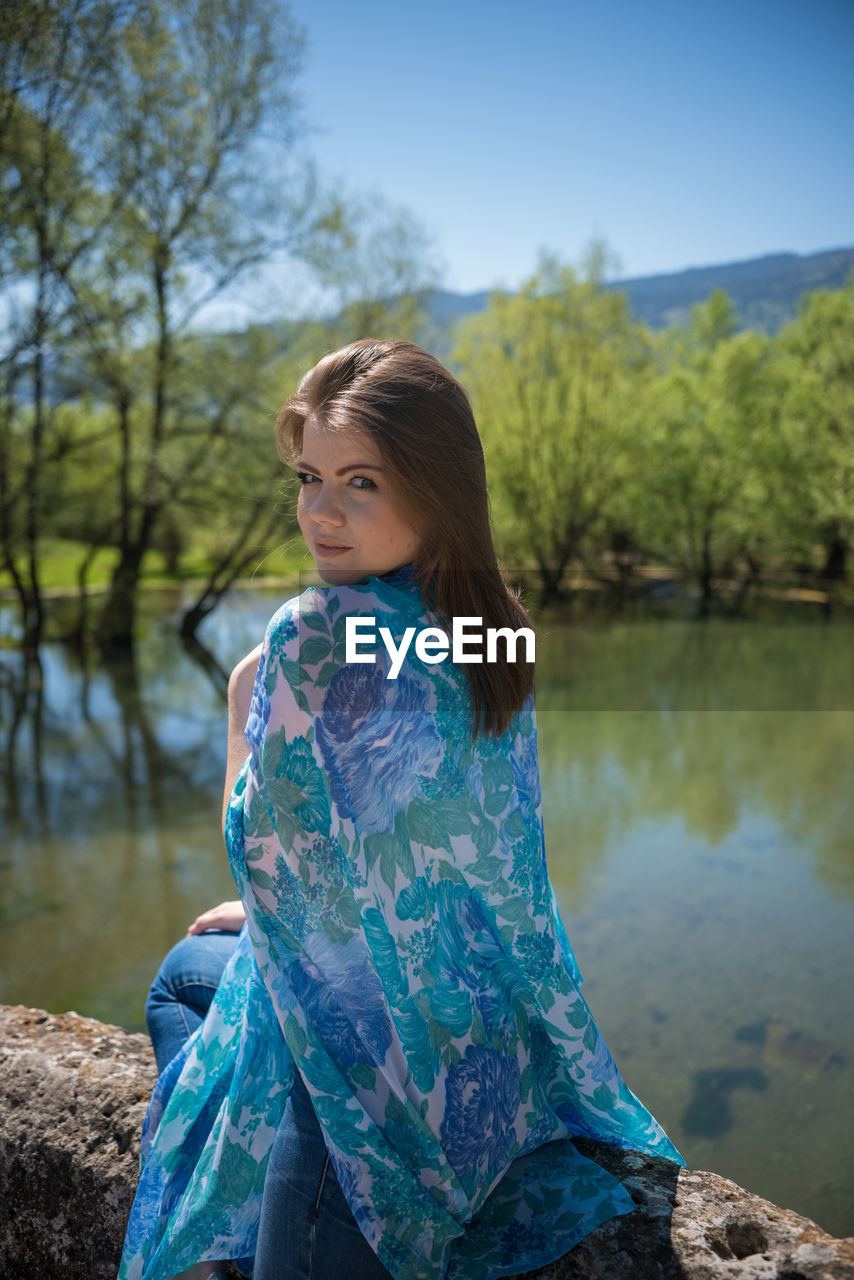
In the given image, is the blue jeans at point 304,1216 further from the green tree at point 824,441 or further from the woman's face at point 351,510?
the green tree at point 824,441

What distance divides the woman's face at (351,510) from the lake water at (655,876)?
0.60 metres

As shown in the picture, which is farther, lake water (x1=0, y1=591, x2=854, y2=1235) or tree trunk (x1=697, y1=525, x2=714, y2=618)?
tree trunk (x1=697, y1=525, x2=714, y2=618)

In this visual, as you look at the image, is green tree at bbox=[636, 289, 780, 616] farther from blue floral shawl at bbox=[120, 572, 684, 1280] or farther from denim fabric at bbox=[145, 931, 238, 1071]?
blue floral shawl at bbox=[120, 572, 684, 1280]

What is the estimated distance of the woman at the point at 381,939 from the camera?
48.4 inches

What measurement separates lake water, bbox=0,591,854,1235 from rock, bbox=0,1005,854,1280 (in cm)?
101

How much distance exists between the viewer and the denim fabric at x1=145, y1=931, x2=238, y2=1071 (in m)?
1.54

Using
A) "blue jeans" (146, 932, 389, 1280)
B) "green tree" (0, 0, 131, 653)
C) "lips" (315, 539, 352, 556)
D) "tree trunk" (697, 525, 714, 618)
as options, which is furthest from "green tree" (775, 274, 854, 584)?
"blue jeans" (146, 932, 389, 1280)

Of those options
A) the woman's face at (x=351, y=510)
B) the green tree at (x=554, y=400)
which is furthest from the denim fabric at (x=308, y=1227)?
the green tree at (x=554, y=400)

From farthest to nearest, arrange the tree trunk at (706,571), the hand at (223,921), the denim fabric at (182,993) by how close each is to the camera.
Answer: the tree trunk at (706,571) < the hand at (223,921) < the denim fabric at (182,993)

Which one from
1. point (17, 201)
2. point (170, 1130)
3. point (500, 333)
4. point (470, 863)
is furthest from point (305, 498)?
point (500, 333)

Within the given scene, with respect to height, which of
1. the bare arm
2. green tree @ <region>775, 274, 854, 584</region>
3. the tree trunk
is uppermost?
green tree @ <region>775, 274, 854, 584</region>

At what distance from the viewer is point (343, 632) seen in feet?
4.15

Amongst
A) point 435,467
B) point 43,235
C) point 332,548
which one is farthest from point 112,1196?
point 43,235

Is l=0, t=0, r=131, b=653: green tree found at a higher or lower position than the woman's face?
higher
